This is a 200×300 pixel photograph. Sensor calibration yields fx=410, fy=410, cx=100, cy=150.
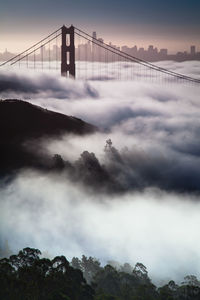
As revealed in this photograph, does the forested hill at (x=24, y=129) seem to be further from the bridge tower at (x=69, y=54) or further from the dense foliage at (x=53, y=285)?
the dense foliage at (x=53, y=285)

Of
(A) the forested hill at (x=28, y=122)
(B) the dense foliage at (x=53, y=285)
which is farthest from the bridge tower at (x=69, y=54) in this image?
(B) the dense foliage at (x=53, y=285)

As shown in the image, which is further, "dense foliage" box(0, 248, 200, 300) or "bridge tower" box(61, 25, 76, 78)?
"bridge tower" box(61, 25, 76, 78)

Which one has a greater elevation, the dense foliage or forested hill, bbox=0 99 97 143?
forested hill, bbox=0 99 97 143

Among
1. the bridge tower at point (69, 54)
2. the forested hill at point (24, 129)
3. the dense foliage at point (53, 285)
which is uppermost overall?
the bridge tower at point (69, 54)

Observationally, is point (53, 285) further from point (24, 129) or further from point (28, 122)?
point (28, 122)

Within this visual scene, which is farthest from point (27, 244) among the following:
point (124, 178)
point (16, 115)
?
point (124, 178)

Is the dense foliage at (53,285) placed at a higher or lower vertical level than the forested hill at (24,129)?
lower

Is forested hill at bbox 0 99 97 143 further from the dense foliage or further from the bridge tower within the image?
the dense foliage

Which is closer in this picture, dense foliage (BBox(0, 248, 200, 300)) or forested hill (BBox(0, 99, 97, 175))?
dense foliage (BBox(0, 248, 200, 300))

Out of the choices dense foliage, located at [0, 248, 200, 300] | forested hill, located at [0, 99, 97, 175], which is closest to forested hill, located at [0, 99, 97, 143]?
forested hill, located at [0, 99, 97, 175]

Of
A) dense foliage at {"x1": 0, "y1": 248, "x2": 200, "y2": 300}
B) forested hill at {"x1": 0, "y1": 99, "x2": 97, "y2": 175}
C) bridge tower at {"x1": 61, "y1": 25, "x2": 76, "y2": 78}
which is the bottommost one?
dense foliage at {"x1": 0, "y1": 248, "x2": 200, "y2": 300}
